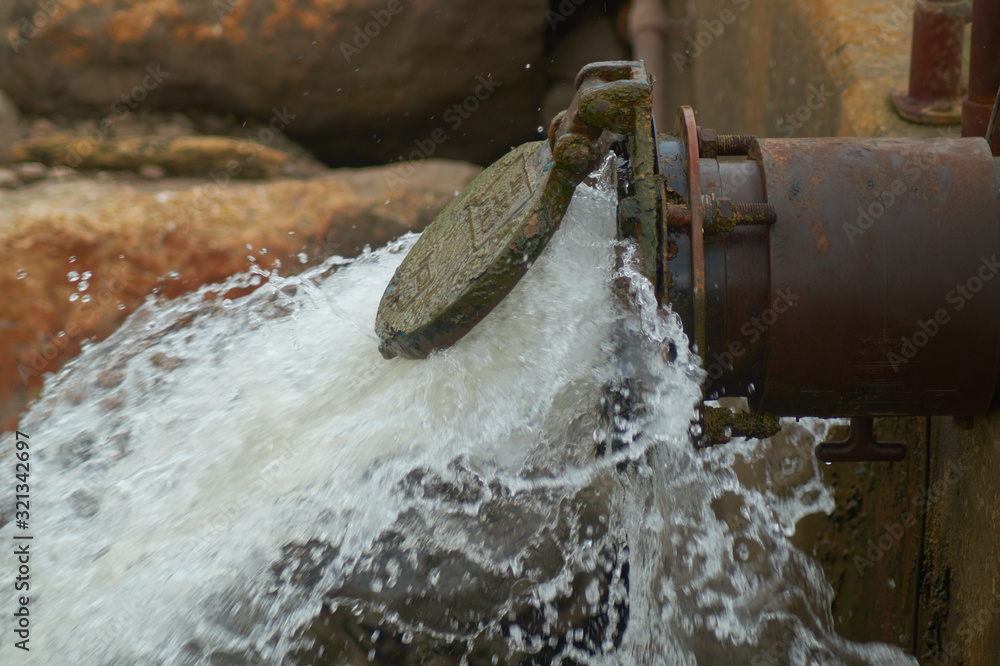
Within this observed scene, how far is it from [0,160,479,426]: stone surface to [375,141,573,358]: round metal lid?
1.42 meters

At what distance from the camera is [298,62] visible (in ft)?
12.3

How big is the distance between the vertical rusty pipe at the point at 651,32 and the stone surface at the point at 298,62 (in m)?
0.57

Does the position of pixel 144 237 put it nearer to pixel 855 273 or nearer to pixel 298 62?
pixel 298 62

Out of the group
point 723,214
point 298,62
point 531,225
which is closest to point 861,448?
point 723,214

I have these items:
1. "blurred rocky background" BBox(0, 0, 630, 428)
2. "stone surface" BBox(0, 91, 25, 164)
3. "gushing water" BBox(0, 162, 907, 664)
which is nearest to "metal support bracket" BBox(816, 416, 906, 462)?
"gushing water" BBox(0, 162, 907, 664)

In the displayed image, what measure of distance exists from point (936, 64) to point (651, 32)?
2.23 m

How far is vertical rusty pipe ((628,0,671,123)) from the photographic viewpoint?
4.38 m

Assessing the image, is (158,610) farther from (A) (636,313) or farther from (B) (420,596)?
(A) (636,313)

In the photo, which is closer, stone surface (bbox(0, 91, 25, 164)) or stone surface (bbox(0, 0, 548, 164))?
stone surface (bbox(0, 91, 25, 164))

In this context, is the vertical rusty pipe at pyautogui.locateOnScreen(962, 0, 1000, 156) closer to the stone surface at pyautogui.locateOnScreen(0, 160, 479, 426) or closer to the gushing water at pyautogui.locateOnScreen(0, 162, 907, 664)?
the gushing water at pyautogui.locateOnScreen(0, 162, 907, 664)

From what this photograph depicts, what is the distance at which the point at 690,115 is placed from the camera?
153 centimetres

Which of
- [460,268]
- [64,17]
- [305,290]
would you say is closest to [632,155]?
[460,268]

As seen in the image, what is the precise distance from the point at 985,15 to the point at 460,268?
147 centimetres

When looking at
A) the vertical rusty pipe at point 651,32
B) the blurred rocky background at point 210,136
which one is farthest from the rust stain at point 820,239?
the vertical rusty pipe at point 651,32
